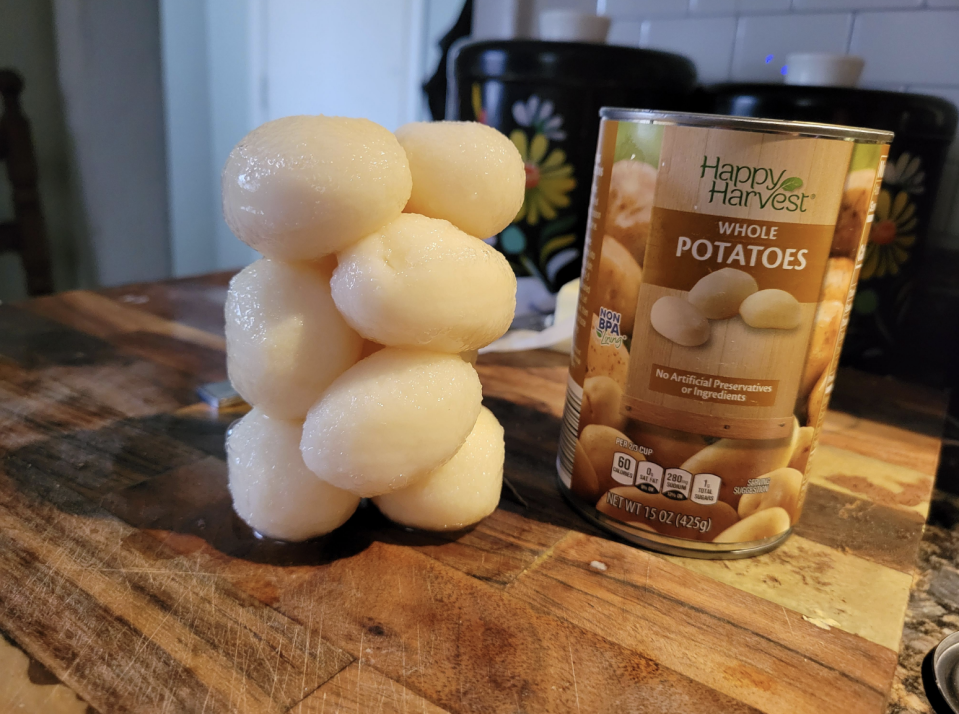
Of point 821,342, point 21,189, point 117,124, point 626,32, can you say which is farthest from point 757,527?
point 117,124

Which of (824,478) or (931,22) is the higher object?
(931,22)

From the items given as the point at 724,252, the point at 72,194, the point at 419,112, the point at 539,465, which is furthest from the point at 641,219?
the point at 72,194

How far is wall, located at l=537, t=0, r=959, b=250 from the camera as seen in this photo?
2.93 ft

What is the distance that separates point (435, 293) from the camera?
0.40 meters

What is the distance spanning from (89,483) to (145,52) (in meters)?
1.94

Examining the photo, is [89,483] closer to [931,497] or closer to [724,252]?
[724,252]

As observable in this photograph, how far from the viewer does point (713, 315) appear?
45cm

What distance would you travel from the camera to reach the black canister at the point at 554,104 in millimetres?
909

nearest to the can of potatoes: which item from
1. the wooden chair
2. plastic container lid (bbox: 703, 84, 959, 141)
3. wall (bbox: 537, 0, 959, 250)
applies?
plastic container lid (bbox: 703, 84, 959, 141)

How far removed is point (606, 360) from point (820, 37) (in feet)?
2.41

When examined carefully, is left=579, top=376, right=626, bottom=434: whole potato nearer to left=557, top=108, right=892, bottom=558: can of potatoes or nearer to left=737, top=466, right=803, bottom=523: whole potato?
left=557, top=108, right=892, bottom=558: can of potatoes

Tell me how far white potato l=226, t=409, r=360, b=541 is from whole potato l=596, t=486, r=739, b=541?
200 millimetres

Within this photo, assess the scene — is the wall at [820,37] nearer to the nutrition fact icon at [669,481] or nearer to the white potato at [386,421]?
the nutrition fact icon at [669,481]

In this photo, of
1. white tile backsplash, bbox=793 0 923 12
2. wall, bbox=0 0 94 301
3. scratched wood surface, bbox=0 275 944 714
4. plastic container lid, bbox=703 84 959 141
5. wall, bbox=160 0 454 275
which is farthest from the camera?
wall, bbox=0 0 94 301
